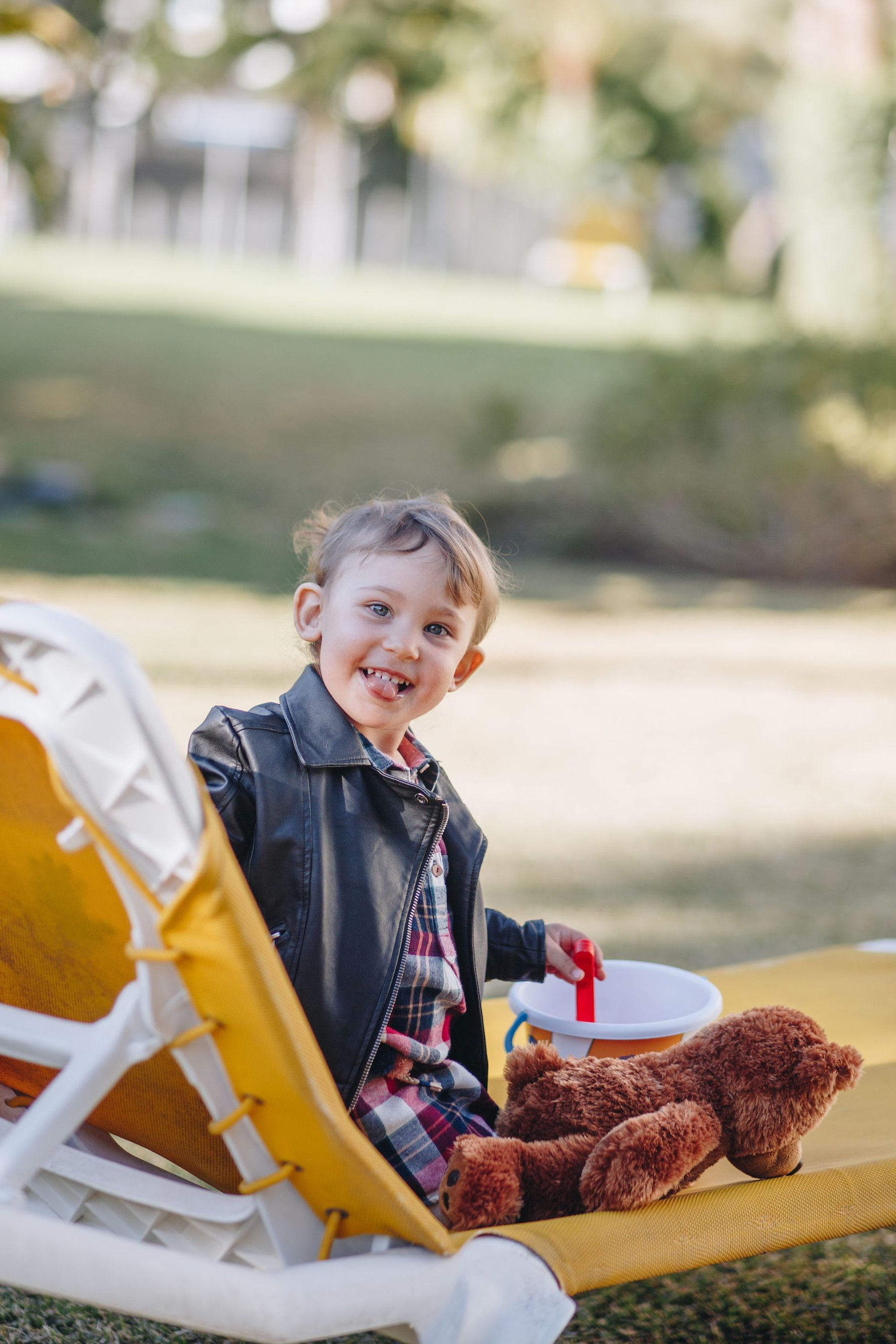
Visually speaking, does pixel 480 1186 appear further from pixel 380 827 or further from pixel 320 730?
pixel 320 730

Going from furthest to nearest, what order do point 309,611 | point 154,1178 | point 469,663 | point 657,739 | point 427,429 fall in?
point 427,429
point 657,739
point 469,663
point 309,611
point 154,1178

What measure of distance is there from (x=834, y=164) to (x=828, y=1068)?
1085 cm

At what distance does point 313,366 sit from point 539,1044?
14765 mm

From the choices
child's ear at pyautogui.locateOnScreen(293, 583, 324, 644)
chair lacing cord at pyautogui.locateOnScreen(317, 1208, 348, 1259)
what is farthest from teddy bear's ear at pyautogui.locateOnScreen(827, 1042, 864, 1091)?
child's ear at pyautogui.locateOnScreen(293, 583, 324, 644)

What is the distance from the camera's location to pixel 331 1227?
1568 mm

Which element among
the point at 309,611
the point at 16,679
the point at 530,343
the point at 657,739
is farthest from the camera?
the point at 530,343

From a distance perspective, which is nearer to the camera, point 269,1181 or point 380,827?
point 269,1181

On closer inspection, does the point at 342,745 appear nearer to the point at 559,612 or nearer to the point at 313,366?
the point at 559,612

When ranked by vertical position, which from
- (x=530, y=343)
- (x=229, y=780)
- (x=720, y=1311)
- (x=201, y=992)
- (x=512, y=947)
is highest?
(x=530, y=343)

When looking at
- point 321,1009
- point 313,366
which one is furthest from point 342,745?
point 313,366

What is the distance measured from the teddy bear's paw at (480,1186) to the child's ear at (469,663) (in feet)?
2.17

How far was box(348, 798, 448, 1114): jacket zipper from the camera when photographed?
1.77 metres

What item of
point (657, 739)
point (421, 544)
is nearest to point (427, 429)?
point (657, 739)

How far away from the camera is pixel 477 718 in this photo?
6.02 m
